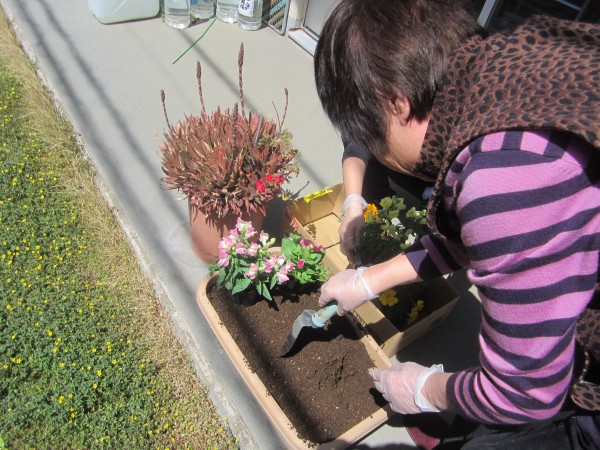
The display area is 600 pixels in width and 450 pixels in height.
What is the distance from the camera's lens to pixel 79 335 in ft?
6.43

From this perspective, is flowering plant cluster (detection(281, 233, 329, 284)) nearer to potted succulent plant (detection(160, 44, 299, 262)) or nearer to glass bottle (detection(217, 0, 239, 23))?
potted succulent plant (detection(160, 44, 299, 262))

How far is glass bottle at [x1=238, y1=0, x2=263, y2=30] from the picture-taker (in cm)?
393

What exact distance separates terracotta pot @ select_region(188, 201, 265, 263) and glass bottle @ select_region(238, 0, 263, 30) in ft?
8.43

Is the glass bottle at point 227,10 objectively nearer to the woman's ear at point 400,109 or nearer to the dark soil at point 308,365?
the dark soil at point 308,365

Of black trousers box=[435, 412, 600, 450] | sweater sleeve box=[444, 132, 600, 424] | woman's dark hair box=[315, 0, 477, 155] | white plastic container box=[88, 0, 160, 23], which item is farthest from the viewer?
→ white plastic container box=[88, 0, 160, 23]

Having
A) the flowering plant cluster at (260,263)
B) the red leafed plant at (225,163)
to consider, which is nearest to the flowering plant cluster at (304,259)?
the flowering plant cluster at (260,263)

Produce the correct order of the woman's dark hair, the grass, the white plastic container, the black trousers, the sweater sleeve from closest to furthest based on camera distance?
the sweater sleeve < the woman's dark hair < the black trousers < the grass < the white plastic container

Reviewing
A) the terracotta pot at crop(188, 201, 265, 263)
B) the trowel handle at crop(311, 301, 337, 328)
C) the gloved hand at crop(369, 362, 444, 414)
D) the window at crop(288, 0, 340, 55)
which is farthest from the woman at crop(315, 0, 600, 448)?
the window at crop(288, 0, 340, 55)

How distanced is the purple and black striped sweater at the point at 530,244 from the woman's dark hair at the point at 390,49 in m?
0.22

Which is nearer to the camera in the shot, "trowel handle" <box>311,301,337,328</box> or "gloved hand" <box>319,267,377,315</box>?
"gloved hand" <box>319,267,377,315</box>

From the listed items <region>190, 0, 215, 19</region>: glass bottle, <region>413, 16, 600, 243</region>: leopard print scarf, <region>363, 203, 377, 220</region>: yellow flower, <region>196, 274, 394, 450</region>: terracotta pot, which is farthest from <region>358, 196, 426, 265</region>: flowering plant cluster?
<region>190, 0, 215, 19</region>: glass bottle

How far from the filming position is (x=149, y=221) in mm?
2473

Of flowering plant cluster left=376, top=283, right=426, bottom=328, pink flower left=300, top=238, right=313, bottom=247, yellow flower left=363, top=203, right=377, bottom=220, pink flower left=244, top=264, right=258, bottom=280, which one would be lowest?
flowering plant cluster left=376, top=283, right=426, bottom=328

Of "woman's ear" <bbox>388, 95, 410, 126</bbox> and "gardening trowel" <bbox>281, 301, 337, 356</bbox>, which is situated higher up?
"woman's ear" <bbox>388, 95, 410, 126</bbox>
